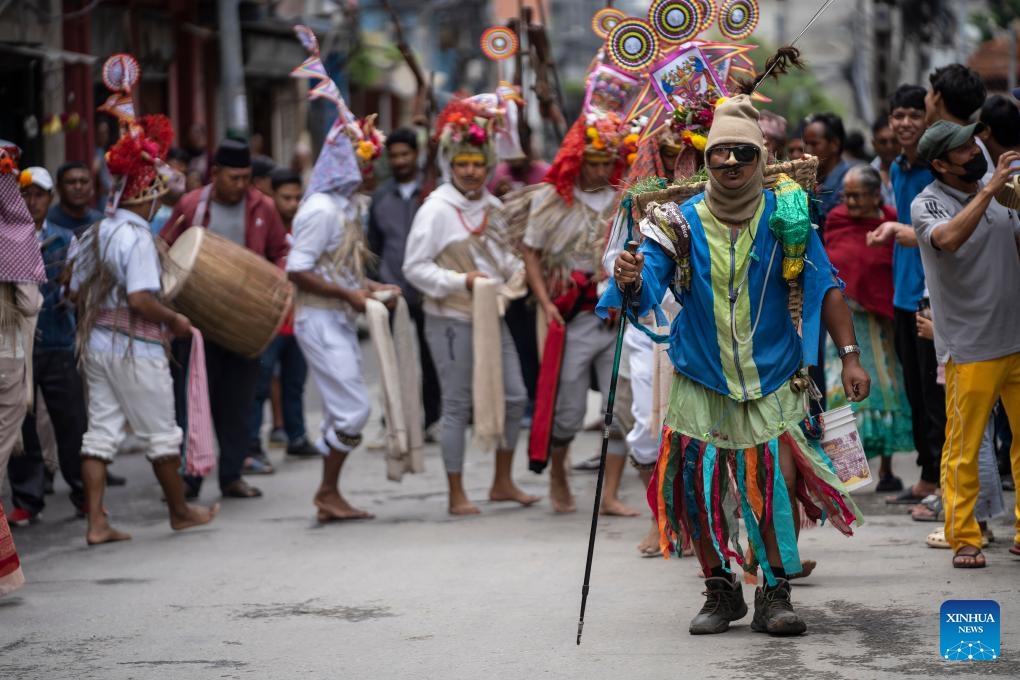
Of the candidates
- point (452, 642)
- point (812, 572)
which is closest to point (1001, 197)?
point (812, 572)

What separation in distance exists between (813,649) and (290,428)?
21.3 ft

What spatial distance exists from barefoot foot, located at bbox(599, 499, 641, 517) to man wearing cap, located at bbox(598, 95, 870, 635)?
271cm

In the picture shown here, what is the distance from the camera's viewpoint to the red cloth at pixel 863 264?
885 cm

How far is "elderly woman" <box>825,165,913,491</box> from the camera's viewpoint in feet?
29.0

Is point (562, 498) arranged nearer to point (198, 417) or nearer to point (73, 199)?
point (198, 417)

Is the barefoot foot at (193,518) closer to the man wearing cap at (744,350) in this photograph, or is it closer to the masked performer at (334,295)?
the masked performer at (334,295)

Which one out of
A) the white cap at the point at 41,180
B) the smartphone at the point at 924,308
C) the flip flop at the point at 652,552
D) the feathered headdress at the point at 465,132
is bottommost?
the flip flop at the point at 652,552

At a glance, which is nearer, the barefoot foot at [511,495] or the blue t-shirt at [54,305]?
the blue t-shirt at [54,305]

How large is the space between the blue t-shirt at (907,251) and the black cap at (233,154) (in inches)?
156

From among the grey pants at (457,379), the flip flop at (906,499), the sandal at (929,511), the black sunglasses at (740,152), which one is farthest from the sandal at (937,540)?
the grey pants at (457,379)

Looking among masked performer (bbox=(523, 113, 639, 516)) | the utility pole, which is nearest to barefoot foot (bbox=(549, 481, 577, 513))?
masked performer (bbox=(523, 113, 639, 516))

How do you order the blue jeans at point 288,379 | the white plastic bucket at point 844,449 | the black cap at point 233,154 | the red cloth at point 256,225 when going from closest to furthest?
the white plastic bucket at point 844,449 → the black cap at point 233,154 → the red cloth at point 256,225 → the blue jeans at point 288,379

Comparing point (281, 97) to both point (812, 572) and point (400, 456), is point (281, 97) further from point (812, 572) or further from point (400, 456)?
point (812, 572)

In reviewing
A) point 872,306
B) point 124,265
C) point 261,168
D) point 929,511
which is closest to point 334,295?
point 124,265
